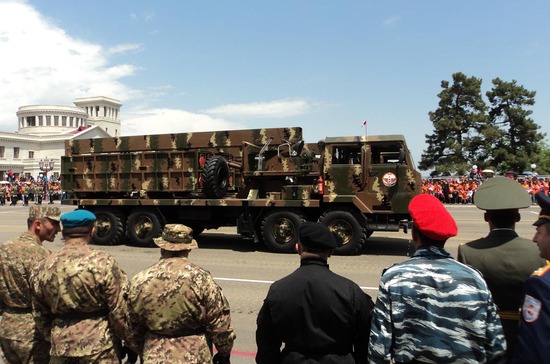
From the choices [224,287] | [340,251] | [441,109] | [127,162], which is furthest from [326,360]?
[441,109]

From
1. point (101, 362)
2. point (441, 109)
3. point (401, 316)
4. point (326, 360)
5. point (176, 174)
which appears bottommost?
point (101, 362)

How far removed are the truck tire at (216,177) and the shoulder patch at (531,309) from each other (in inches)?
374

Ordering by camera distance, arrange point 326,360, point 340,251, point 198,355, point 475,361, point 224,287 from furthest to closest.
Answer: point 340,251 → point 224,287 → point 198,355 → point 326,360 → point 475,361

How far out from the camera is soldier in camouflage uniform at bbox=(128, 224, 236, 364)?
2.65 meters

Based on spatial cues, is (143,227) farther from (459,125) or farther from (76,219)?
(459,125)

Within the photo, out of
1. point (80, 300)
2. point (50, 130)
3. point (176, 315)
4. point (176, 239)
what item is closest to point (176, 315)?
point (176, 315)

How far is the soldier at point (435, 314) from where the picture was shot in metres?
2.10

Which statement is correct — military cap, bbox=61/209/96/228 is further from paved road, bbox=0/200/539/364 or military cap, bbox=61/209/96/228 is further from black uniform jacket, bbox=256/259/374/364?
paved road, bbox=0/200/539/364

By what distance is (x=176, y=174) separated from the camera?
11516mm

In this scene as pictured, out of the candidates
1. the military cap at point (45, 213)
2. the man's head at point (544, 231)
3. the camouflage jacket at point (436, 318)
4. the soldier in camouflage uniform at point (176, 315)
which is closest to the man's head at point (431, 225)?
the camouflage jacket at point (436, 318)

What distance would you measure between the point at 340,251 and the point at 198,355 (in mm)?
7653

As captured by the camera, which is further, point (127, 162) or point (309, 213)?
point (127, 162)

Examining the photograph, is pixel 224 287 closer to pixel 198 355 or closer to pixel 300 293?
pixel 198 355

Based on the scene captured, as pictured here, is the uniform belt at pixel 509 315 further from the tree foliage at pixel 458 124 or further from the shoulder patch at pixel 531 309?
the tree foliage at pixel 458 124
